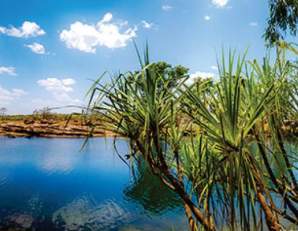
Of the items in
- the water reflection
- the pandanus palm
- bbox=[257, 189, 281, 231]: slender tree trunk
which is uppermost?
the pandanus palm

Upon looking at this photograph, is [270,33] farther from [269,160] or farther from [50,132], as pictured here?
[50,132]

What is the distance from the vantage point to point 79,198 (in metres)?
12.4

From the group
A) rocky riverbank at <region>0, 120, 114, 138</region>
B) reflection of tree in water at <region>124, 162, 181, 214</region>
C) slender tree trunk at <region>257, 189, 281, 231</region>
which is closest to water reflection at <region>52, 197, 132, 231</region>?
reflection of tree in water at <region>124, 162, 181, 214</region>

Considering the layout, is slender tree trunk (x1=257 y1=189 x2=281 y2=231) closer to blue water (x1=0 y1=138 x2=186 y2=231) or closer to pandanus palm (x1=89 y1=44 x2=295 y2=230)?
pandanus palm (x1=89 y1=44 x2=295 y2=230)

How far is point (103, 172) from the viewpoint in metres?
18.0

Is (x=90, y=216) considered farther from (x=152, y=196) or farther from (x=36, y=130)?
(x=36, y=130)

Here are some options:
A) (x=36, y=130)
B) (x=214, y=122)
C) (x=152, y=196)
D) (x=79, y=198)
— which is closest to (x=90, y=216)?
(x=79, y=198)

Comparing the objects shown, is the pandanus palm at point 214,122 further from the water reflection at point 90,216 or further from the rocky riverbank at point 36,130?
the rocky riverbank at point 36,130

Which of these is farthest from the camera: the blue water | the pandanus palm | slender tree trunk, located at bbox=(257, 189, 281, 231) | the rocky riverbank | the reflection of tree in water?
the rocky riverbank

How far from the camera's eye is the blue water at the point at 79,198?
941cm

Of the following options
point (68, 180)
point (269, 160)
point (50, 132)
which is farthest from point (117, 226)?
point (50, 132)

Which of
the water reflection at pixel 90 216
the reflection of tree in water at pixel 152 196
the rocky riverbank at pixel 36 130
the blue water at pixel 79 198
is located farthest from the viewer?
the rocky riverbank at pixel 36 130

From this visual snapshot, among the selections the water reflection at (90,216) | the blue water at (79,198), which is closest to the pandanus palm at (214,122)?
the blue water at (79,198)

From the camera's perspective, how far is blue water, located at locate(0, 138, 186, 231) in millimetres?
9414
